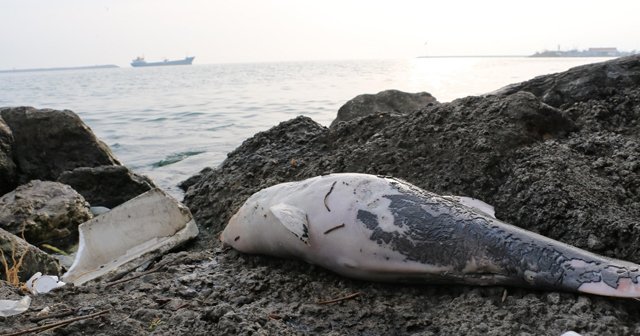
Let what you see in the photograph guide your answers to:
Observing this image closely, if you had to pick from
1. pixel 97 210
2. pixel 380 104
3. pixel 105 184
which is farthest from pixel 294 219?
pixel 380 104

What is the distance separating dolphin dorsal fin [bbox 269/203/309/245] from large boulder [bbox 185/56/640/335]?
0.26 meters

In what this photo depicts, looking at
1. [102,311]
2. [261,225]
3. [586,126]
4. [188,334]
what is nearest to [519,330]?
[188,334]

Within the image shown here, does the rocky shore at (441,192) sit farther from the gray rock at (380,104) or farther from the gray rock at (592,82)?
the gray rock at (380,104)

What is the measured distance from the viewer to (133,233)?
16.3 ft

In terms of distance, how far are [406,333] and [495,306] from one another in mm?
459

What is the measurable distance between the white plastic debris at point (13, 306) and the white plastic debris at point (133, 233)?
4.58 feet

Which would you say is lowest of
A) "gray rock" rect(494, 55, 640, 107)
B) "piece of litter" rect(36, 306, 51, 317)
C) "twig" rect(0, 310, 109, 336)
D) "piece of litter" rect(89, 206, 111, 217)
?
"piece of litter" rect(89, 206, 111, 217)

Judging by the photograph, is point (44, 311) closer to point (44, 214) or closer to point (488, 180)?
point (488, 180)

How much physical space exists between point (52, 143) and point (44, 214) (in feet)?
9.18

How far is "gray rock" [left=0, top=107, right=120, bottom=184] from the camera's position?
7957 mm

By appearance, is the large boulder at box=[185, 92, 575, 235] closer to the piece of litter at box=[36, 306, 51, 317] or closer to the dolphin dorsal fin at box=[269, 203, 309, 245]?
the dolphin dorsal fin at box=[269, 203, 309, 245]

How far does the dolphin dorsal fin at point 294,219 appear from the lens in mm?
3213

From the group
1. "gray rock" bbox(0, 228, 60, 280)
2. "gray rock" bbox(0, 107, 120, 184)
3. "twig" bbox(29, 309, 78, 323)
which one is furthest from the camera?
"gray rock" bbox(0, 107, 120, 184)

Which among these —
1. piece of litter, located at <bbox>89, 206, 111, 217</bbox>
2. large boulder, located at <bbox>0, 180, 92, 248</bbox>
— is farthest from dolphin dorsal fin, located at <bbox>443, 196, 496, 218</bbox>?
piece of litter, located at <bbox>89, 206, 111, 217</bbox>
